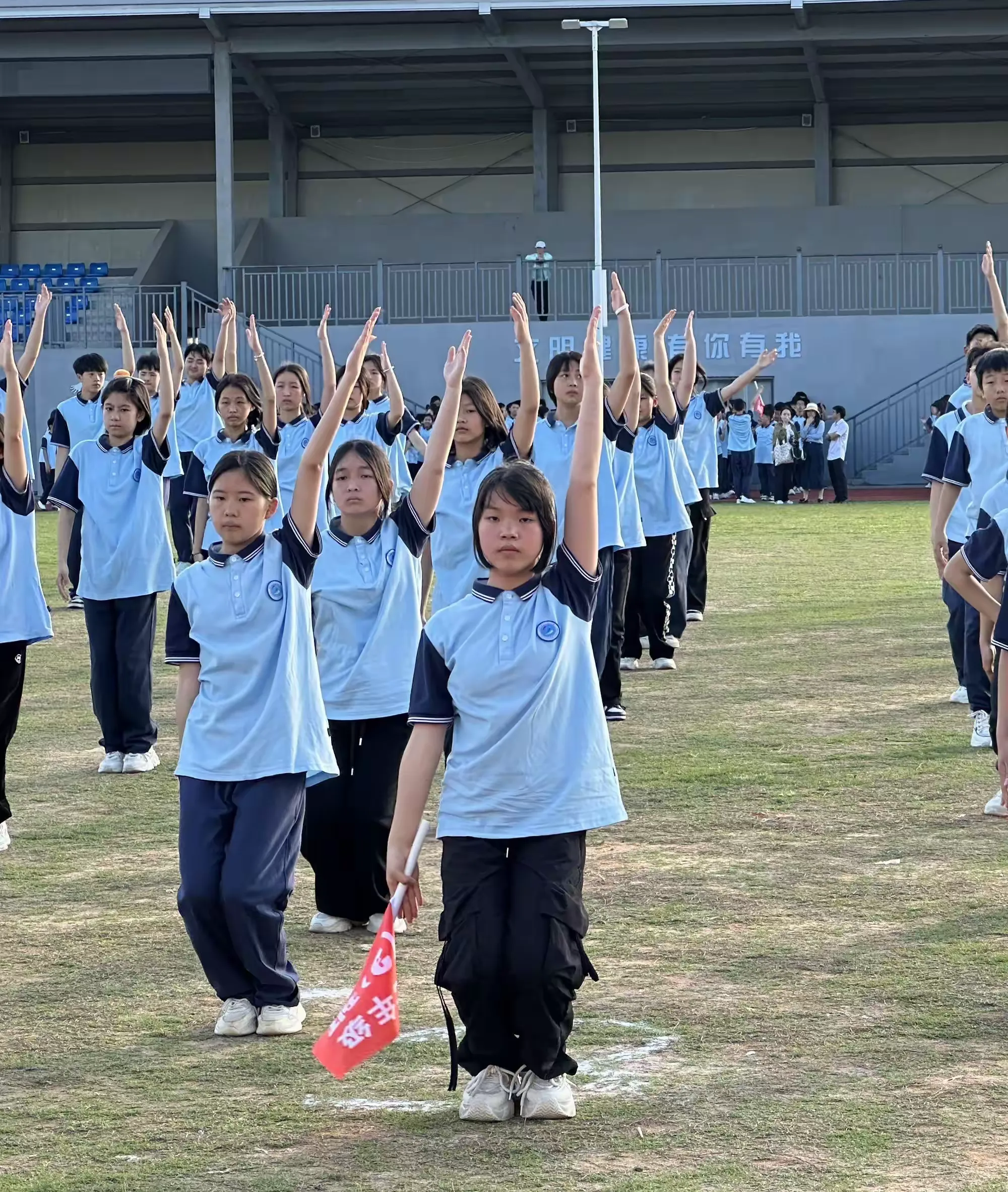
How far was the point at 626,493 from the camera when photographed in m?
9.72

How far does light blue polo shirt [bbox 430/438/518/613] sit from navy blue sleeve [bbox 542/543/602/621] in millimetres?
3012

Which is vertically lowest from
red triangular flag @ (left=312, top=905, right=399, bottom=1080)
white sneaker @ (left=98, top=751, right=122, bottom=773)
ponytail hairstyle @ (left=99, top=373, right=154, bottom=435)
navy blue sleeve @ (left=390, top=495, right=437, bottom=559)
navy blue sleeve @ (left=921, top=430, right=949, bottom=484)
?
white sneaker @ (left=98, top=751, right=122, bottom=773)

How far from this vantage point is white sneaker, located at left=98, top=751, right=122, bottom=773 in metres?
8.62

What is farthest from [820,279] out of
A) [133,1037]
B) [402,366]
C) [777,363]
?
[133,1037]

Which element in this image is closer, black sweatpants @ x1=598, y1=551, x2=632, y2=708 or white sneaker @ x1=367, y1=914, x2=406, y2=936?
white sneaker @ x1=367, y1=914, x2=406, y2=936

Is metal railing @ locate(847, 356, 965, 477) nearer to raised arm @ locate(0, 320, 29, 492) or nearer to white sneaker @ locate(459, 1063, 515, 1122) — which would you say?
raised arm @ locate(0, 320, 29, 492)

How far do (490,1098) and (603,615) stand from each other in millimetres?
5090

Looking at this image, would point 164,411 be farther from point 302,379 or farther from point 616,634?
point 616,634

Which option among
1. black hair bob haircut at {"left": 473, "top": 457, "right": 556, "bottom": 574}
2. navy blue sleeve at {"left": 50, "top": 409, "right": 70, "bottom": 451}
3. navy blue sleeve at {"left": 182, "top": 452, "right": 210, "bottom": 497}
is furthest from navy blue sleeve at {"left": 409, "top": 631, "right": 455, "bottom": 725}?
navy blue sleeve at {"left": 50, "top": 409, "right": 70, "bottom": 451}

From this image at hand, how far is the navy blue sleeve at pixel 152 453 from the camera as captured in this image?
28.5 feet

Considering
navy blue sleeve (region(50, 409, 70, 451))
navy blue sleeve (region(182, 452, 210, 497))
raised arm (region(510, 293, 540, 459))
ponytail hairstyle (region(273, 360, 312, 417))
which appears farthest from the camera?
navy blue sleeve (region(50, 409, 70, 451))

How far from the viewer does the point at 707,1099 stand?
4.18 m

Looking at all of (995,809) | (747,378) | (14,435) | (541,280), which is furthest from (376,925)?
(541,280)

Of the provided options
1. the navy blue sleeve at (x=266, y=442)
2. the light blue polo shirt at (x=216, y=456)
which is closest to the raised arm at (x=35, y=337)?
the light blue polo shirt at (x=216, y=456)
